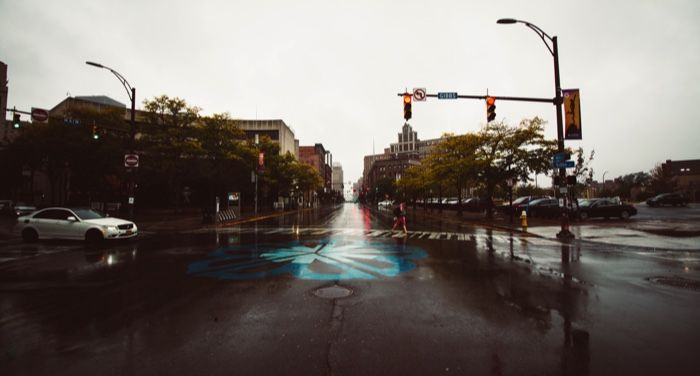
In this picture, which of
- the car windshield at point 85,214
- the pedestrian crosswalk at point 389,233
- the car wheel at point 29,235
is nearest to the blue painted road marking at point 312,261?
the pedestrian crosswalk at point 389,233

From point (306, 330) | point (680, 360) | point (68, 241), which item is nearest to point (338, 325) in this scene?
point (306, 330)

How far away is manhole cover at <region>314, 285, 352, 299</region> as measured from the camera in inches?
241

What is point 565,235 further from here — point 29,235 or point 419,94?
point 29,235

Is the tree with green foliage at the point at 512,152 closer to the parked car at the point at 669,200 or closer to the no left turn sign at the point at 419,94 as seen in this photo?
the no left turn sign at the point at 419,94

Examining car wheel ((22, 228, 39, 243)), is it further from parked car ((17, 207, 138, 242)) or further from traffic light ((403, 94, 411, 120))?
traffic light ((403, 94, 411, 120))

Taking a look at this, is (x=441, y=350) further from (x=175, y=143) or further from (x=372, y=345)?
(x=175, y=143)

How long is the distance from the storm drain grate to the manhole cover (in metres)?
7.19

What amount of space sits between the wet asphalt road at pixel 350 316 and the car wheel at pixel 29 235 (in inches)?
245

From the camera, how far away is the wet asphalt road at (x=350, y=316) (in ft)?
11.9

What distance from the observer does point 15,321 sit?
195 inches

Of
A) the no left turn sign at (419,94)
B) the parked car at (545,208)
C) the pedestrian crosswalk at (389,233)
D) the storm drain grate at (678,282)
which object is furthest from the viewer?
the parked car at (545,208)

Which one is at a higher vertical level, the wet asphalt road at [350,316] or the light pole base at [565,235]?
the wet asphalt road at [350,316]

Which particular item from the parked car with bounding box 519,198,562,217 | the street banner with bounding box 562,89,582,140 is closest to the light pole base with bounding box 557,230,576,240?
the street banner with bounding box 562,89,582,140

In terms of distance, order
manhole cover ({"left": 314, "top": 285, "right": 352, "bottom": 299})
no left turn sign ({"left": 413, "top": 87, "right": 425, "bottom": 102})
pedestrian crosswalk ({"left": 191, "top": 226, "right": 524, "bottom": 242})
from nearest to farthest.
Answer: manhole cover ({"left": 314, "top": 285, "right": 352, "bottom": 299}), no left turn sign ({"left": 413, "top": 87, "right": 425, "bottom": 102}), pedestrian crosswalk ({"left": 191, "top": 226, "right": 524, "bottom": 242})
